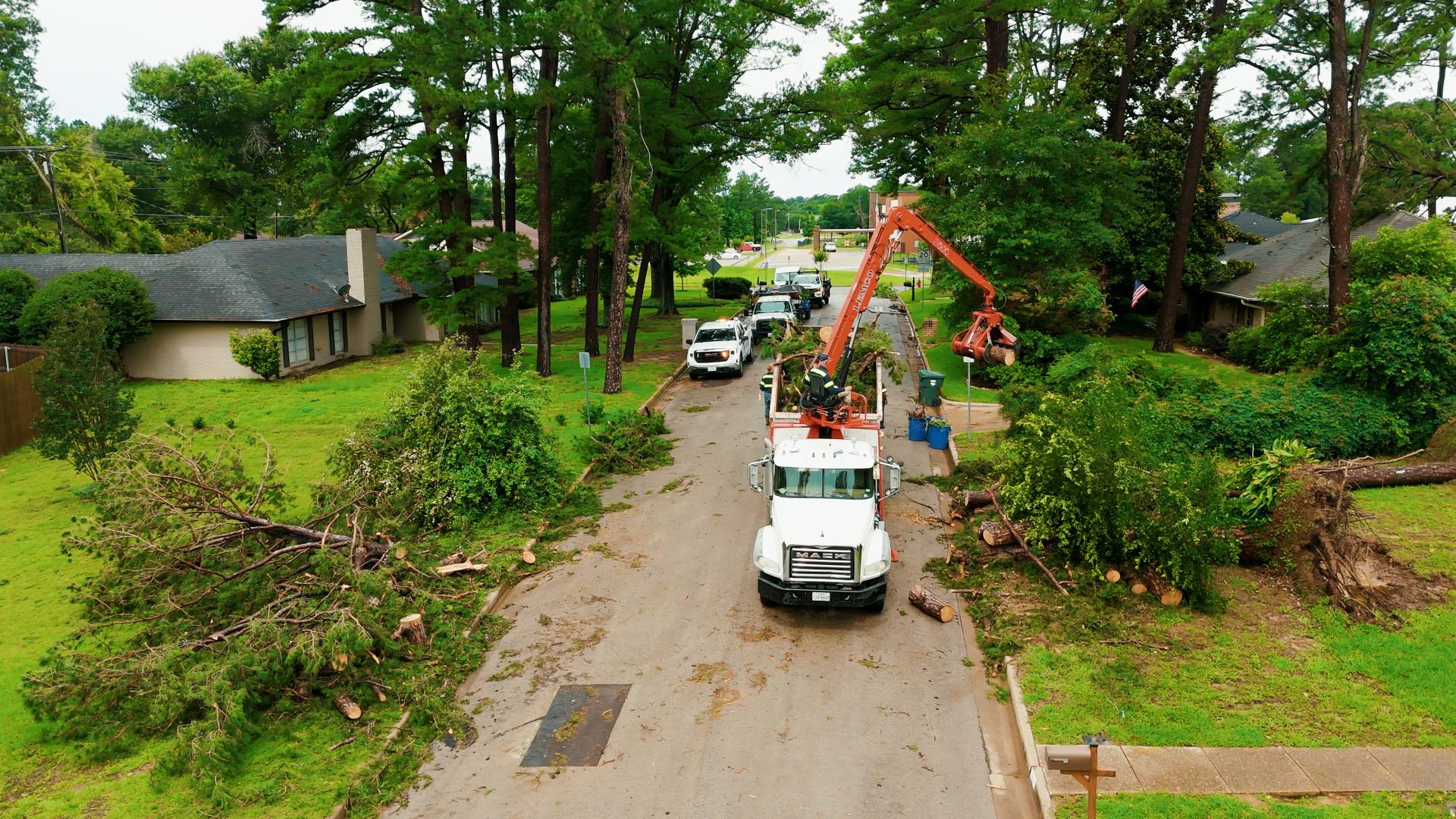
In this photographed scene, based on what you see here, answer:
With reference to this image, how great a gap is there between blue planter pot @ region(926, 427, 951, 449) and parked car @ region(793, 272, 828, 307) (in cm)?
2474

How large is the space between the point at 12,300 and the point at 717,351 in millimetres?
23513

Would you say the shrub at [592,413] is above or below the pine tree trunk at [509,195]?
below

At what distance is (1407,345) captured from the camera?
20.3m

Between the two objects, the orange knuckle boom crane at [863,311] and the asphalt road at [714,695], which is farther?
the orange knuckle boom crane at [863,311]

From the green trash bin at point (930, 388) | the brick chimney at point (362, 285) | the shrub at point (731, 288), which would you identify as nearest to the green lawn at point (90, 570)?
the brick chimney at point (362, 285)

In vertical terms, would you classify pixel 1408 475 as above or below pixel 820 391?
below

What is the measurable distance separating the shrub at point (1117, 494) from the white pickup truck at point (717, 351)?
1698cm

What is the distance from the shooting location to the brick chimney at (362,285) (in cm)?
3612

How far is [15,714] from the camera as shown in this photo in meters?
10.6

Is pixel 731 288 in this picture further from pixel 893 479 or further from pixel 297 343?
pixel 893 479

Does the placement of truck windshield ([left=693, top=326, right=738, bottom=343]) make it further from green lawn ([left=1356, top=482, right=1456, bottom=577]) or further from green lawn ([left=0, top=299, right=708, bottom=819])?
green lawn ([left=1356, top=482, right=1456, bottom=577])

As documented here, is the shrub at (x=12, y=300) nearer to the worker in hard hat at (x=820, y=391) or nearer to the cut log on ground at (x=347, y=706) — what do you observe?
the cut log on ground at (x=347, y=706)

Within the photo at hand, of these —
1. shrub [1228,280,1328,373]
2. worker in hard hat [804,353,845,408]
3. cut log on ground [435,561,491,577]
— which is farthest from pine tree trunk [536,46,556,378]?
shrub [1228,280,1328,373]

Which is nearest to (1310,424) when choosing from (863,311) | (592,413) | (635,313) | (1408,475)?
(1408,475)
